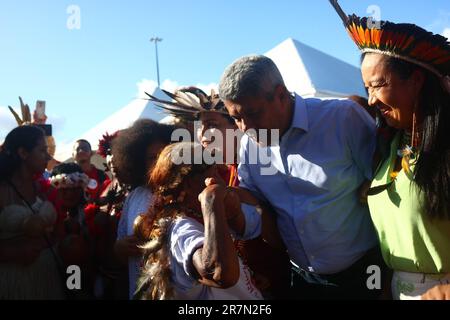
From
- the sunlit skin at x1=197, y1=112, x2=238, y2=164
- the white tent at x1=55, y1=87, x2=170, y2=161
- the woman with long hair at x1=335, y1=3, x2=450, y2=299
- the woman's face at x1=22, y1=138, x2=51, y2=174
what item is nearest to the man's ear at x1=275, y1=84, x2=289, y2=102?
the woman with long hair at x1=335, y1=3, x2=450, y2=299

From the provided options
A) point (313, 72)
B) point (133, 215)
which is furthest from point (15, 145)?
point (313, 72)

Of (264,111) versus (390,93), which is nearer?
(390,93)

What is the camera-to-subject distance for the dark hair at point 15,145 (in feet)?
9.94

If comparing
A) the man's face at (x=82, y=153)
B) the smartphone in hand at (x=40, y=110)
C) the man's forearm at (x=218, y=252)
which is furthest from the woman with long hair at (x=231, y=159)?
the smartphone in hand at (x=40, y=110)

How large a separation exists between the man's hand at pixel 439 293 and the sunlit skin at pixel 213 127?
55.4 inches

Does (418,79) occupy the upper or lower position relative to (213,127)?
upper

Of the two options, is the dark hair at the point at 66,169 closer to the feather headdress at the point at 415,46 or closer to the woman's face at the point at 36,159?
the woman's face at the point at 36,159

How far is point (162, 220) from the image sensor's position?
1.79 meters

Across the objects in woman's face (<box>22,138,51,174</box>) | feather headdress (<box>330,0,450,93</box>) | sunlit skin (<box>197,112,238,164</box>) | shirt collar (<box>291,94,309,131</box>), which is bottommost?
woman's face (<box>22,138,51,174</box>)

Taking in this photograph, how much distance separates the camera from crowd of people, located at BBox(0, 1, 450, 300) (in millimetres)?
1541

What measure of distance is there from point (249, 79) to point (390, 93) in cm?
59

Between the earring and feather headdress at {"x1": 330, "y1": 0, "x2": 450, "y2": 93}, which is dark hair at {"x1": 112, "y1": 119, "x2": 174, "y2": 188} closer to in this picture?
the earring

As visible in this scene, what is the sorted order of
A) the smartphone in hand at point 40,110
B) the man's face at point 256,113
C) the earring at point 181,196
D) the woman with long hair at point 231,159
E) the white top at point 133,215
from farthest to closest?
the smartphone in hand at point 40,110 → the white top at point 133,215 → the woman with long hair at point 231,159 → the man's face at point 256,113 → the earring at point 181,196

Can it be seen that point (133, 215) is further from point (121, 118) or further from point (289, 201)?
point (121, 118)
